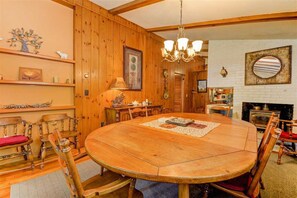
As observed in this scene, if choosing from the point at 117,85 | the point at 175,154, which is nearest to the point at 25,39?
the point at 117,85

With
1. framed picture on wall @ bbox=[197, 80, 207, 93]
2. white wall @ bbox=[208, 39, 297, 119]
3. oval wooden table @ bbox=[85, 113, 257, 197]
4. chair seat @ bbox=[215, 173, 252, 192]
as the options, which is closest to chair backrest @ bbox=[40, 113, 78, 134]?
oval wooden table @ bbox=[85, 113, 257, 197]

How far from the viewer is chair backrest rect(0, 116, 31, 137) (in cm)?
236

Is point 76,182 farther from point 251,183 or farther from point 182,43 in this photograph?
point 182,43

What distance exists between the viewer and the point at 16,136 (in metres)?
2.33

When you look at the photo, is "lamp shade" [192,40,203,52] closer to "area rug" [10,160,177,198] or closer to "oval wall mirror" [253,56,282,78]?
"area rug" [10,160,177,198]

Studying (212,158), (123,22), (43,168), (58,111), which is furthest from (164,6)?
(43,168)

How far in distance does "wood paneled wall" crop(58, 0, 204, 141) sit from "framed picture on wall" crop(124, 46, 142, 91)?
0.43ft

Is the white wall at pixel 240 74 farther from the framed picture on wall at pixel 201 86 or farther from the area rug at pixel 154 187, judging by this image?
the area rug at pixel 154 187

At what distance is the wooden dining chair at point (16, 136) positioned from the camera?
220 centimetres

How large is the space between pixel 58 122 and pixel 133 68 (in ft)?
7.32

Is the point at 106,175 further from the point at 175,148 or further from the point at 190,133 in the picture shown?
the point at 190,133

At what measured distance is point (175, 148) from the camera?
1.25 m

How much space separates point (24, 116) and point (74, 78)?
3.38ft

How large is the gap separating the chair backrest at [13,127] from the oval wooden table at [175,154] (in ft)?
5.39
